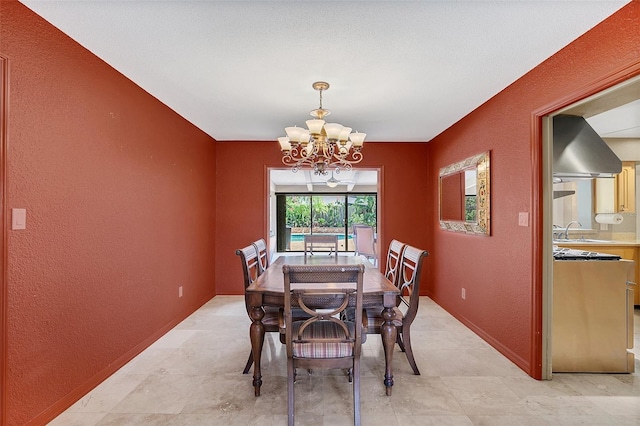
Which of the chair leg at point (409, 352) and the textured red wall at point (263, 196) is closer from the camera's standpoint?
the chair leg at point (409, 352)

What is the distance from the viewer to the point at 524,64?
222cm

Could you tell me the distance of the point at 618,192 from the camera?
4121mm

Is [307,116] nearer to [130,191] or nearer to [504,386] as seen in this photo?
[130,191]

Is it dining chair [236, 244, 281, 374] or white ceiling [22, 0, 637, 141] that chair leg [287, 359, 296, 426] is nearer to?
dining chair [236, 244, 281, 374]

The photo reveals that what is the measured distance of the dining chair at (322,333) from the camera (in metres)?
1.64

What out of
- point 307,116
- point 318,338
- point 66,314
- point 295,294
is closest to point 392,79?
point 307,116

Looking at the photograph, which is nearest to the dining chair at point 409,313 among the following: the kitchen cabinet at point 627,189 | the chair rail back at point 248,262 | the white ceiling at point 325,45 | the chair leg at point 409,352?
the chair leg at point 409,352

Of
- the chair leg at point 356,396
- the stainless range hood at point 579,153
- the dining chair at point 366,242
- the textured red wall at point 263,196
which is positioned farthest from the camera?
the dining chair at point 366,242

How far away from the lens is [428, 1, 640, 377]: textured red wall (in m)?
1.75

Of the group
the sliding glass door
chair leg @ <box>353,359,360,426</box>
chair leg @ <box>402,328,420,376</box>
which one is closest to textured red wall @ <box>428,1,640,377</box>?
chair leg @ <box>402,328,420,376</box>

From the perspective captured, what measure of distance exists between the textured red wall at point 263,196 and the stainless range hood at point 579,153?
6.14 ft

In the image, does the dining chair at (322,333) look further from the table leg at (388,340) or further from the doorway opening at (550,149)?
the doorway opening at (550,149)

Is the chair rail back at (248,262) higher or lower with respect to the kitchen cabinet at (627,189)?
lower

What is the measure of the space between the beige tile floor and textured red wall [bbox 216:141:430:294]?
1887mm
